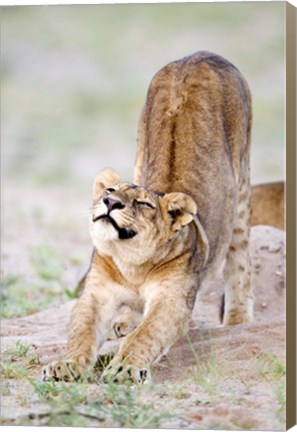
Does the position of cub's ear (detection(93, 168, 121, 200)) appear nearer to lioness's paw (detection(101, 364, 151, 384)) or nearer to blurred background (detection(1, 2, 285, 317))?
lioness's paw (detection(101, 364, 151, 384))

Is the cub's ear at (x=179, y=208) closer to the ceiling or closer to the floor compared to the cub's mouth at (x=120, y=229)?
closer to the ceiling

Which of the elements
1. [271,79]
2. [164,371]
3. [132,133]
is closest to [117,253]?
[164,371]

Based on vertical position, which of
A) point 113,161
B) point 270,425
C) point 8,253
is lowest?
point 270,425

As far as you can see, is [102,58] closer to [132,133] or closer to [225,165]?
[132,133]

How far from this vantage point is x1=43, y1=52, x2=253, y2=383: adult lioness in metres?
5.66

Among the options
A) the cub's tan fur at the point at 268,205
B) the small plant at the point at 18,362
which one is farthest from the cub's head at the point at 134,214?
the cub's tan fur at the point at 268,205

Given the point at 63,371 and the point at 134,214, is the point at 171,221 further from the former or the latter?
the point at 63,371

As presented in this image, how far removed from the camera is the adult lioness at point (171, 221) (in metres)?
5.66

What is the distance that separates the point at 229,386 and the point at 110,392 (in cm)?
56

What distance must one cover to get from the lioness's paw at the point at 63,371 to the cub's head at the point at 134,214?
0.59m

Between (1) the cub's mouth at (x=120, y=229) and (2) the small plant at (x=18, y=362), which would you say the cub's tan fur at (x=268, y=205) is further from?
(1) the cub's mouth at (x=120, y=229)

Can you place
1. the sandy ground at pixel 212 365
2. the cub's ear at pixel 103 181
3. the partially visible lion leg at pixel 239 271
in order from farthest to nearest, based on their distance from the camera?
1. the partially visible lion leg at pixel 239 271
2. the cub's ear at pixel 103 181
3. the sandy ground at pixel 212 365

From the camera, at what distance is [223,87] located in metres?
6.79

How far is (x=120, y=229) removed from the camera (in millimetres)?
5668
